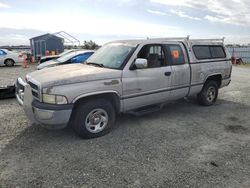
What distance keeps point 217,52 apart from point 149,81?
9.90 ft

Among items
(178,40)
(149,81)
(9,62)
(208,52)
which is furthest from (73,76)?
(9,62)

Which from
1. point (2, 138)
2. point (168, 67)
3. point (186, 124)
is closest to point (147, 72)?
point (168, 67)

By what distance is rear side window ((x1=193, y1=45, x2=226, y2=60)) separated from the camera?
632cm

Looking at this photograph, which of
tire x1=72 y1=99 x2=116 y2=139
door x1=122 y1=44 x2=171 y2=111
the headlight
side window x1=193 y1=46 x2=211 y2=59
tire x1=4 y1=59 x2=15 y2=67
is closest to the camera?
the headlight

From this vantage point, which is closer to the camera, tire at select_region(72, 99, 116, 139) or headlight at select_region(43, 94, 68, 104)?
headlight at select_region(43, 94, 68, 104)

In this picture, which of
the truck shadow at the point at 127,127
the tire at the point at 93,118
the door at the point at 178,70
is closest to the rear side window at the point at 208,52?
the door at the point at 178,70

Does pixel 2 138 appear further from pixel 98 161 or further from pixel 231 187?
pixel 231 187

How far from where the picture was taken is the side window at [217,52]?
6.83m

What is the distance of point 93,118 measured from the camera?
452 cm

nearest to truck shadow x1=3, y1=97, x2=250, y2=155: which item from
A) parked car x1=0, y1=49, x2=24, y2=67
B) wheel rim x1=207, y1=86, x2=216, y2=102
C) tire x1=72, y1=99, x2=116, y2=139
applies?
tire x1=72, y1=99, x2=116, y2=139

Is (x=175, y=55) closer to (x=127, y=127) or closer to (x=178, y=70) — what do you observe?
(x=178, y=70)

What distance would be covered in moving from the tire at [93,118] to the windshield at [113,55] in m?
0.86

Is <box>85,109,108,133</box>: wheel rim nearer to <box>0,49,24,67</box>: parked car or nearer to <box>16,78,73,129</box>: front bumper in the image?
<box>16,78,73,129</box>: front bumper

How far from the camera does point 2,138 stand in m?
4.47
